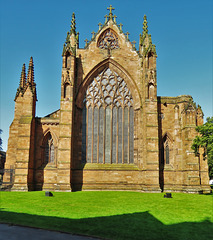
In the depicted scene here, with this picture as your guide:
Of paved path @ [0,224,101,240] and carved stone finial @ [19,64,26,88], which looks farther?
carved stone finial @ [19,64,26,88]

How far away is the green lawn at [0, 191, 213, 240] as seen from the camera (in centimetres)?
1009

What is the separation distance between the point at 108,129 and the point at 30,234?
18.2 m

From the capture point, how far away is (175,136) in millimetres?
26219

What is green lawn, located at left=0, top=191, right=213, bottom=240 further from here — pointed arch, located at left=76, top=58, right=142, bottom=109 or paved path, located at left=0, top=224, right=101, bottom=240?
pointed arch, located at left=76, top=58, right=142, bottom=109

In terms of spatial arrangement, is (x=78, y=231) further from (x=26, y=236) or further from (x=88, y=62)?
(x=88, y=62)

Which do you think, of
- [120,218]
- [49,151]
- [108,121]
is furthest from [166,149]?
[120,218]

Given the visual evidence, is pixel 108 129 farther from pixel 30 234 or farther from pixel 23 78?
pixel 30 234

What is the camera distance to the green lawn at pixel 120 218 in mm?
10094

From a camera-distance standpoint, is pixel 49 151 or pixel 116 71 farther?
pixel 116 71

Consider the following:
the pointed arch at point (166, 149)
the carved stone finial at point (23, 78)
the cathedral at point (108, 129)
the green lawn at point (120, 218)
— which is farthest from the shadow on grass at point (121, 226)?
the carved stone finial at point (23, 78)

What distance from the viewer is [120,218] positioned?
41.1 ft

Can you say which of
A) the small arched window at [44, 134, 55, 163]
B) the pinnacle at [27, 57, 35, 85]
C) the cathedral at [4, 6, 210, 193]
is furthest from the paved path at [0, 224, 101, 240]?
the pinnacle at [27, 57, 35, 85]

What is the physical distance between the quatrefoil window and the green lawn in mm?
17318

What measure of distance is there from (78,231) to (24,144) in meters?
16.8
